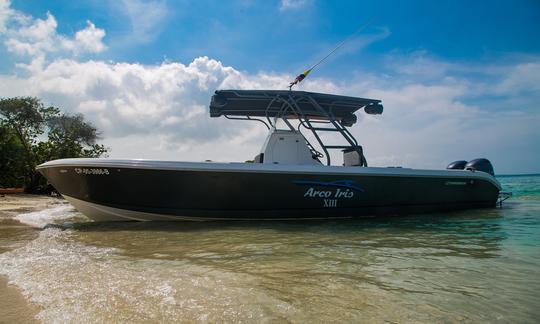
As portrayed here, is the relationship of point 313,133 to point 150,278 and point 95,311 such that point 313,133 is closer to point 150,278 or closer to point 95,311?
point 150,278

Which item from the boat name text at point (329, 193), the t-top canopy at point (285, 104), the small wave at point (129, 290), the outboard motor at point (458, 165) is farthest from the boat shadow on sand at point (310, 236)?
the outboard motor at point (458, 165)

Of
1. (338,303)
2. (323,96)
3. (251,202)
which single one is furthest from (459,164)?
(338,303)

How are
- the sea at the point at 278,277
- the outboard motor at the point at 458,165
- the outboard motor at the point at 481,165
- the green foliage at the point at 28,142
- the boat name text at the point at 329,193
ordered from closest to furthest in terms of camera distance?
the sea at the point at 278,277 → the boat name text at the point at 329,193 → the outboard motor at the point at 481,165 → the outboard motor at the point at 458,165 → the green foliage at the point at 28,142

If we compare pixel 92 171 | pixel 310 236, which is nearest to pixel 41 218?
pixel 92 171

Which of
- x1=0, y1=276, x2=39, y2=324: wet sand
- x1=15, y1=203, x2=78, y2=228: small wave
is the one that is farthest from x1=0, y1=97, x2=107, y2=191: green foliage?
x1=0, y1=276, x2=39, y2=324: wet sand

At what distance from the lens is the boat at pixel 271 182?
249 inches

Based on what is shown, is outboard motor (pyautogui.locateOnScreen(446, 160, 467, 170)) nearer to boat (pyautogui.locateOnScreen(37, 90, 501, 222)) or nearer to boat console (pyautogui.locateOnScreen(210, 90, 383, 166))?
boat (pyautogui.locateOnScreen(37, 90, 501, 222))

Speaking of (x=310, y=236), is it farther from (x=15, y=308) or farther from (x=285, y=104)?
(x=285, y=104)

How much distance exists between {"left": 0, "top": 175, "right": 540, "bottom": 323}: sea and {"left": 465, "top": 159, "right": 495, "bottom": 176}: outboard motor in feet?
17.4

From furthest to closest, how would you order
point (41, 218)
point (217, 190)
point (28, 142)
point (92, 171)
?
point (28, 142) < point (41, 218) < point (217, 190) < point (92, 171)

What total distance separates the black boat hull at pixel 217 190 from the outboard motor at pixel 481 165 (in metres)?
3.29

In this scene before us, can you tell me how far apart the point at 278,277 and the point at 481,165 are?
31.5 ft

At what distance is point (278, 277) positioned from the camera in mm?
2688

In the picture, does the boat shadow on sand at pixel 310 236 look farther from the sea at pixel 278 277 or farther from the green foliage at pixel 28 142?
the green foliage at pixel 28 142
